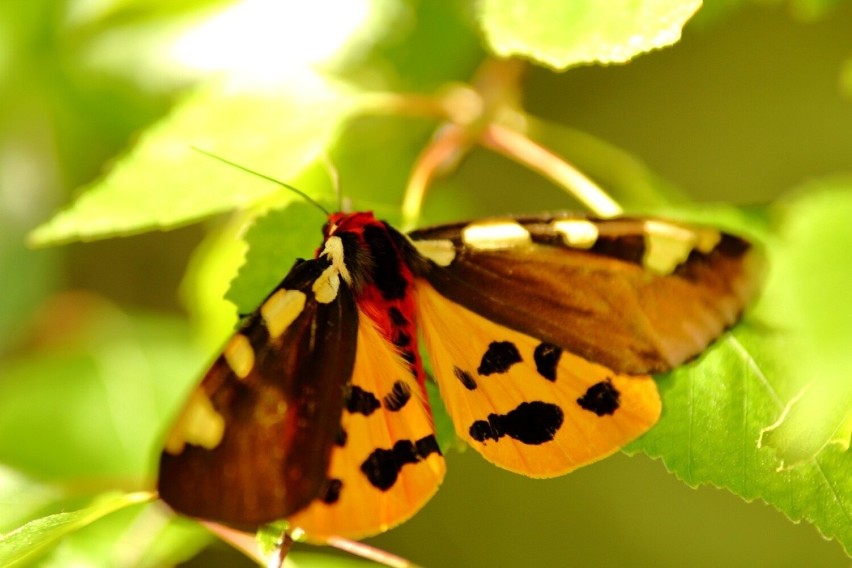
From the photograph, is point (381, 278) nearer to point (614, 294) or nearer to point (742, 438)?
point (614, 294)

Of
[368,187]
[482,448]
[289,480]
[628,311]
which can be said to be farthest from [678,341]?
[368,187]

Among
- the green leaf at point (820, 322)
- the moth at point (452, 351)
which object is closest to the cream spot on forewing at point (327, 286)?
the moth at point (452, 351)

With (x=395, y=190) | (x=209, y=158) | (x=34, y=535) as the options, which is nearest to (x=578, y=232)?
(x=209, y=158)

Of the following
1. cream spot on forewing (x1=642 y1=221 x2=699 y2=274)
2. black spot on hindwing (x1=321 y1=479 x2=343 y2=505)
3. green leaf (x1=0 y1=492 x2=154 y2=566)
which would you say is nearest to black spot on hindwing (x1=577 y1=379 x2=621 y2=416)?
cream spot on forewing (x1=642 y1=221 x2=699 y2=274)

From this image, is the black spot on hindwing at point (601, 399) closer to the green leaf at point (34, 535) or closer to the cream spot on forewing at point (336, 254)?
the cream spot on forewing at point (336, 254)

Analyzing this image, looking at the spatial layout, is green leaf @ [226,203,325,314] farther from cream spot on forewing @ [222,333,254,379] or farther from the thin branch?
the thin branch

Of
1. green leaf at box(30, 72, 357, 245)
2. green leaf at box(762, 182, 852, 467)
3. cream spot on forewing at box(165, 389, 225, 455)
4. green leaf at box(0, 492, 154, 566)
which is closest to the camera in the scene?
green leaf at box(762, 182, 852, 467)

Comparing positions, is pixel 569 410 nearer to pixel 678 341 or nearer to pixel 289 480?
pixel 678 341

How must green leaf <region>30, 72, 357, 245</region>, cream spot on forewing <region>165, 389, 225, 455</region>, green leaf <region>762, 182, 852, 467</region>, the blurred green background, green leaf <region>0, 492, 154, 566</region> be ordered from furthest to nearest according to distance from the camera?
the blurred green background
green leaf <region>30, 72, 357, 245</region>
green leaf <region>0, 492, 154, 566</region>
cream spot on forewing <region>165, 389, 225, 455</region>
green leaf <region>762, 182, 852, 467</region>
